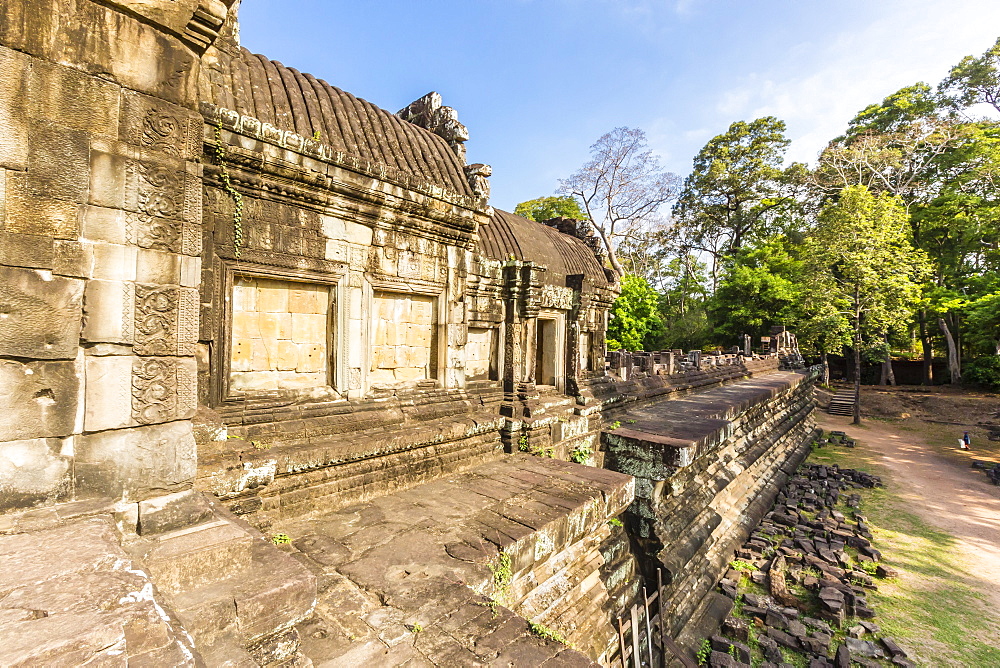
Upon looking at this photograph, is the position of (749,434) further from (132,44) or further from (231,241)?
(132,44)

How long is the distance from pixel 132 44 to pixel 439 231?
10.0 feet

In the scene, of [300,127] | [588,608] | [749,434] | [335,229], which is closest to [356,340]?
[335,229]

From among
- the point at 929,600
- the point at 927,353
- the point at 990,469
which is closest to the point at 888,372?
the point at 927,353

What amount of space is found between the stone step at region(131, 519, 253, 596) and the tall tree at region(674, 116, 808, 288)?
34.9 meters

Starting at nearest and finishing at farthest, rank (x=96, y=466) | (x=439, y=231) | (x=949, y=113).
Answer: (x=96, y=466) < (x=439, y=231) < (x=949, y=113)

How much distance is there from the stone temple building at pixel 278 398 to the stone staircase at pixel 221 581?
1 centimetres

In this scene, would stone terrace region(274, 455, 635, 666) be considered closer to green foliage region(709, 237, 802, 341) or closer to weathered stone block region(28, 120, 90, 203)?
weathered stone block region(28, 120, 90, 203)

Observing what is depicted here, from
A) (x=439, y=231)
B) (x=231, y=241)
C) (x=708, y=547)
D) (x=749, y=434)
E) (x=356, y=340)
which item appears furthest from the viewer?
(x=749, y=434)

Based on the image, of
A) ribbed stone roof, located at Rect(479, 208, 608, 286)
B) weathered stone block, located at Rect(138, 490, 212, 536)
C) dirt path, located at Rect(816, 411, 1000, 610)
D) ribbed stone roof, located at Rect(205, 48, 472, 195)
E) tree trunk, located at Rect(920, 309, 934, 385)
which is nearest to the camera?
weathered stone block, located at Rect(138, 490, 212, 536)

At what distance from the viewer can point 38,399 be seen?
2.11 meters

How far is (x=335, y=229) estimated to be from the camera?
4.23m

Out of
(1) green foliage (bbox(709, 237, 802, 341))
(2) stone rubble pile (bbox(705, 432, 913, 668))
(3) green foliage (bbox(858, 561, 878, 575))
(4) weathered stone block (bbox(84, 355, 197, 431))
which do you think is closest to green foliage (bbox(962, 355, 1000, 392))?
(1) green foliage (bbox(709, 237, 802, 341))

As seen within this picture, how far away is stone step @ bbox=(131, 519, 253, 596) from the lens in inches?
82.1

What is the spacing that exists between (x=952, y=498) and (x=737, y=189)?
2702cm
